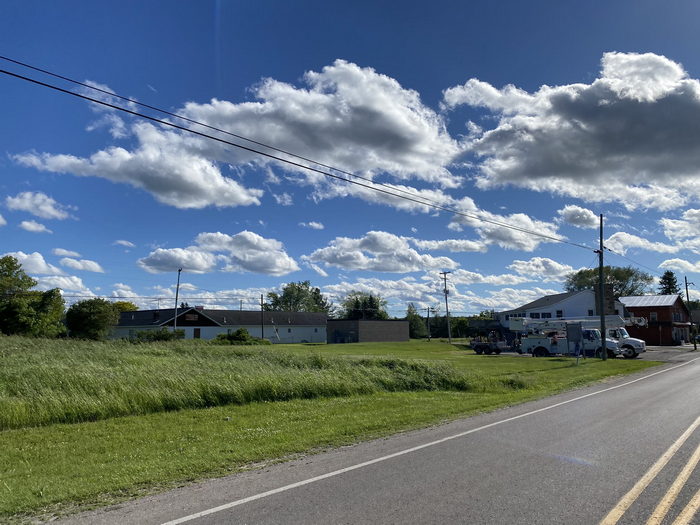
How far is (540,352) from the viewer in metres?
42.6

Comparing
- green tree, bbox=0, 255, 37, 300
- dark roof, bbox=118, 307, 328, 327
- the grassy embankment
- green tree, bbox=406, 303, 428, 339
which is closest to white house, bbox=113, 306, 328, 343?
dark roof, bbox=118, 307, 328, 327

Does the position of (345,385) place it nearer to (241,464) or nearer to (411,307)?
(241,464)

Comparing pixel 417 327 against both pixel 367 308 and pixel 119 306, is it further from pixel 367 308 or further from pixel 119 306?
pixel 119 306

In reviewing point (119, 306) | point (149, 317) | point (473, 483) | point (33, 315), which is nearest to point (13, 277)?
point (149, 317)

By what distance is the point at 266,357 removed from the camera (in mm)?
21922

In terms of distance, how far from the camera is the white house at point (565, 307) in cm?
7250

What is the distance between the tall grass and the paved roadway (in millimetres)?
6413

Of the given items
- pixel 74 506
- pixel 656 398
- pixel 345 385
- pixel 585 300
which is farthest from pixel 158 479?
pixel 585 300

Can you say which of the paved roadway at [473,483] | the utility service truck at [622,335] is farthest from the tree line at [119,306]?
the paved roadway at [473,483]

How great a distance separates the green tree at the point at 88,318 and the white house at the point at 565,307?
4846 centimetres

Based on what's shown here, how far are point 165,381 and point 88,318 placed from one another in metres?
45.8

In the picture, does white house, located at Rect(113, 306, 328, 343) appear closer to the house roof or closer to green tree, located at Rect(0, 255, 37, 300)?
green tree, located at Rect(0, 255, 37, 300)

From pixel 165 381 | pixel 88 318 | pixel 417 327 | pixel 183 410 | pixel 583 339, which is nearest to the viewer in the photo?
pixel 183 410

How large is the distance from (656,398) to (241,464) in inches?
504
